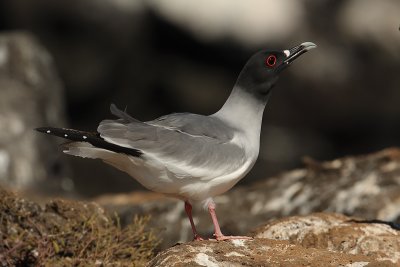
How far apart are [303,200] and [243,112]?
321 centimetres

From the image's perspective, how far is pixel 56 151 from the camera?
14617 millimetres


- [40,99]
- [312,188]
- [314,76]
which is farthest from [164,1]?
[312,188]

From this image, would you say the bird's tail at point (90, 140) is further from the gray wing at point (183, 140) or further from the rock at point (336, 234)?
the rock at point (336, 234)

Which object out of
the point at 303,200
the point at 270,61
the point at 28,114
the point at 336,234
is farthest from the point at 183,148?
the point at 28,114

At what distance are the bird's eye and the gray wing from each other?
30.2 inches

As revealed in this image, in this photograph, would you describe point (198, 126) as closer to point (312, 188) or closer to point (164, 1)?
point (312, 188)

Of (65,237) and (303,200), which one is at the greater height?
(65,237)

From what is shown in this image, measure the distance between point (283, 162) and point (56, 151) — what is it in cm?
715

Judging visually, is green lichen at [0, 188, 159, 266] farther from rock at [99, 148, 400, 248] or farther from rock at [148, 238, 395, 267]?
rock at [99, 148, 400, 248]

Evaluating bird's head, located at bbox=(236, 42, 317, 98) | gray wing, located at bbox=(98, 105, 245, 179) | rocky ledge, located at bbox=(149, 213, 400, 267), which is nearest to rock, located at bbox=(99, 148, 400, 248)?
rocky ledge, located at bbox=(149, 213, 400, 267)

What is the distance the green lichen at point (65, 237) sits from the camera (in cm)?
823

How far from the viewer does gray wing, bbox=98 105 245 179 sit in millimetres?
7488

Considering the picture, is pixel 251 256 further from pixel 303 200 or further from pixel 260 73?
pixel 303 200

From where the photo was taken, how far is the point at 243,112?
8.37 metres
